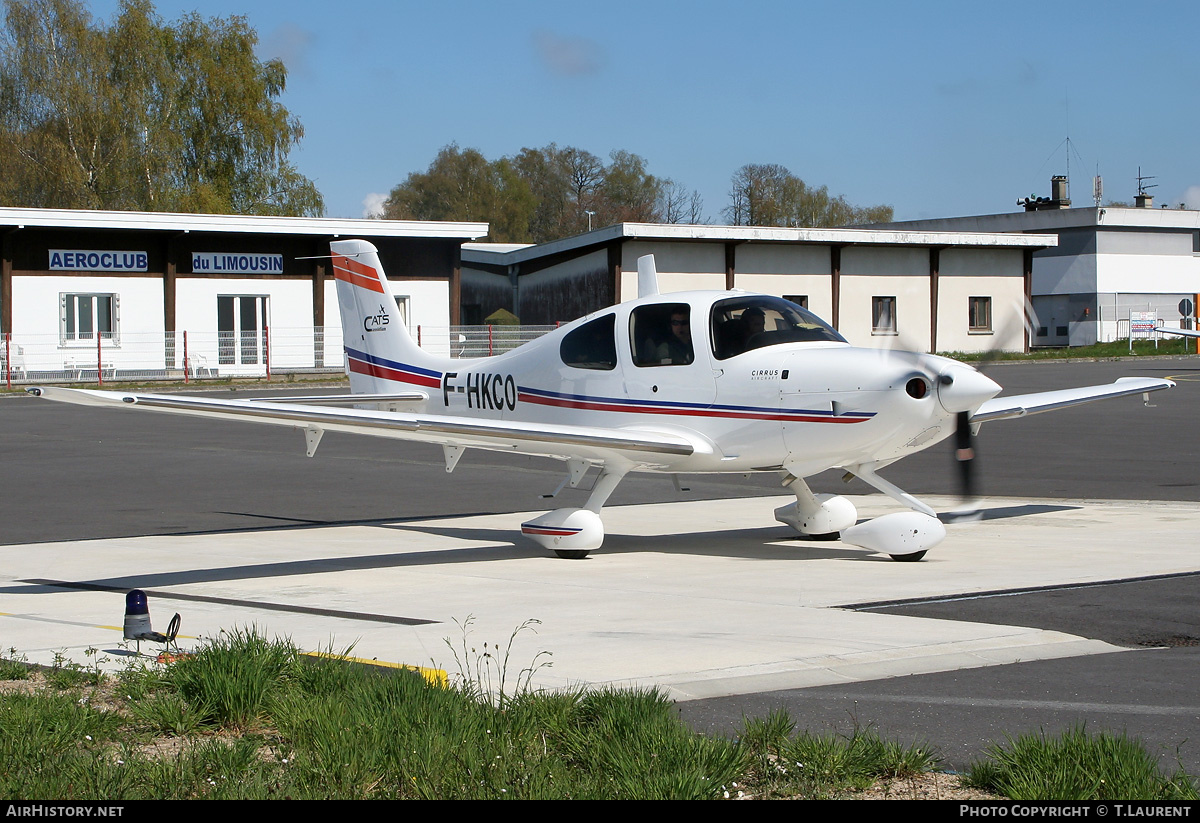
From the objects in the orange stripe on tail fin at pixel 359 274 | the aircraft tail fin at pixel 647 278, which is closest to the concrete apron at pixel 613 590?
the aircraft tail fin at pixel 647 278

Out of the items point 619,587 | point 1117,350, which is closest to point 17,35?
point 1117,350

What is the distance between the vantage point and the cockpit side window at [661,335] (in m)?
10.8

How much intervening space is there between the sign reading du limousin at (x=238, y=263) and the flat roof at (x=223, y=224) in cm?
115

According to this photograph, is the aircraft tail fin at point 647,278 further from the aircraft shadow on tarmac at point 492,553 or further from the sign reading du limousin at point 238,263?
the sign reading du limousin at point 238,263

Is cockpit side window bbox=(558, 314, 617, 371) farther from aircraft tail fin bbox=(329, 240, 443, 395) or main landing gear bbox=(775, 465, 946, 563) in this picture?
aircraft tail fin bbox=(329, 240, 443, 395)

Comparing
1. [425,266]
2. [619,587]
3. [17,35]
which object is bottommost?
[619,587]

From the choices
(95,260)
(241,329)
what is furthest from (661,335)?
(241,329)

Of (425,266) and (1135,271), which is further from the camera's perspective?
(1135,271)

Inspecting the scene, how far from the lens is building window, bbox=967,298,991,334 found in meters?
52.6

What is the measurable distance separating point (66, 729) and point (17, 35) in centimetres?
5698

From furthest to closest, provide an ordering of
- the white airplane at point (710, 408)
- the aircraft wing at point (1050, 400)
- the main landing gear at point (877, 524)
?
the aircraft wing at point (1050, 400) → the main landing gear at point (877, 524) → the white airplane at point (710, 408)

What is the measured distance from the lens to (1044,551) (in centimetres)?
1046

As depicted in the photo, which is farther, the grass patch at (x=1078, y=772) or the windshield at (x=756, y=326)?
the windshield at (x=756, y=326)

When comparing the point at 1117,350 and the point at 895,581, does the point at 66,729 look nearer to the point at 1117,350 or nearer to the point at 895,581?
the point at 895,581
